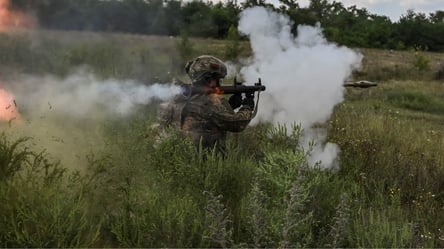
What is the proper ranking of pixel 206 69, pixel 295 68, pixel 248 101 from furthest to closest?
pixel 295 68 → pixel 248 101 → pixel 206 69

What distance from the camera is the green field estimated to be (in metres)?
4.18

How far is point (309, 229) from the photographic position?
15.1 feet

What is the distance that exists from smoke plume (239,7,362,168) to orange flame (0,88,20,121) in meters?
2.94

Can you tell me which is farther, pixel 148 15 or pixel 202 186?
pixel 148 15

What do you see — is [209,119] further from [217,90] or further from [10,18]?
[10,18]

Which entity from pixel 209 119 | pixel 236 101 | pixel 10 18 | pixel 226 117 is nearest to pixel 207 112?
pixel 209 119

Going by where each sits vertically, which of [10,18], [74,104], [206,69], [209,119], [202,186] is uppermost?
[10,18]

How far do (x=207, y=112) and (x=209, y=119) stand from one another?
8 cm

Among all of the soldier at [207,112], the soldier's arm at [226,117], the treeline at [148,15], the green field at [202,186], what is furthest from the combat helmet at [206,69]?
the treeline at [148,15]

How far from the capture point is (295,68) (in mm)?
7305

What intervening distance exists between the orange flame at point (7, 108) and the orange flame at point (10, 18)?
84 centimetres

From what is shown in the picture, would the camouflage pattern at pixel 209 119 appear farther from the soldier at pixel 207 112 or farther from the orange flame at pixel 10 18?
the orange flame at pixel 10 18

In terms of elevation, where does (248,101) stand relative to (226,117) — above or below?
above

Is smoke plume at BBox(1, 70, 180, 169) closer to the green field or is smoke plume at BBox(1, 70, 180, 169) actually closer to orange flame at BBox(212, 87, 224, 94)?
the green field
